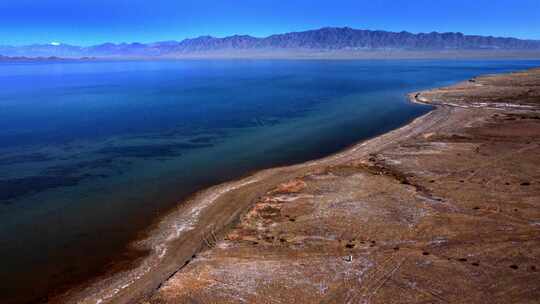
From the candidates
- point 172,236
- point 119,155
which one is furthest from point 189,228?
point 119,155

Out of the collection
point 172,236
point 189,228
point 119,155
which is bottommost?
point 172,236

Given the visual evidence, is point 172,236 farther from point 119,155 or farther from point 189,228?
point 119,155

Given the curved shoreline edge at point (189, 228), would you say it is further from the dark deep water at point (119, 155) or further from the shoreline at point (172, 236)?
the dark deep water at point (119, 155)

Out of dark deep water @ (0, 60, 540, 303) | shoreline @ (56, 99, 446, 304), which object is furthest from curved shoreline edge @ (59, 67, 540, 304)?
dark deep water @ (0, 60, 540, 303)

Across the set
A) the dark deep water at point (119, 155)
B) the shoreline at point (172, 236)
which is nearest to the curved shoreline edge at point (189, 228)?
the shoreline at point (172, 236)

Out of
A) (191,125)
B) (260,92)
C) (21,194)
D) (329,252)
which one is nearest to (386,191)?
(329,252)

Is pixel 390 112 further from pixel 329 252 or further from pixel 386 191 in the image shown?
pixel 329 252
